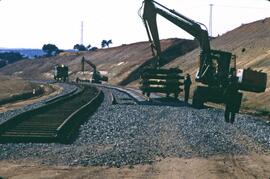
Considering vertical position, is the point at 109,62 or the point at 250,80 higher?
the point at 250,80

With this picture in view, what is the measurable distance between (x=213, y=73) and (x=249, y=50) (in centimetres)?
4069

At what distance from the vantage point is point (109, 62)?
115125 mm

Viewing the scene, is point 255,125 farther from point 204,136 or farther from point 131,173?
point 131,173

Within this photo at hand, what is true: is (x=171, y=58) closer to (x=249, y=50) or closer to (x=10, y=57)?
(x=249, y=50)

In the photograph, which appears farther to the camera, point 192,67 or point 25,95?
point 192,67

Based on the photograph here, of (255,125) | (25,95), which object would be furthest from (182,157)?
(25,95)

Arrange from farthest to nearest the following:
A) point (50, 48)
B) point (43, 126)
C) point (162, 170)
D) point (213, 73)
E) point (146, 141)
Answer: point (50, 48)
point (213, 73)
point (43, 126)
point (146, 141)
point (162, 170)

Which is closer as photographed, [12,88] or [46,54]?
[12,88]

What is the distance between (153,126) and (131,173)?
8.49 m

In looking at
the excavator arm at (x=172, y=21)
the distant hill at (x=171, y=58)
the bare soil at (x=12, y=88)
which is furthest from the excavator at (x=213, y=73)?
the bare soil at (x=12, y=88)

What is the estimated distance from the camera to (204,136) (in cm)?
1805

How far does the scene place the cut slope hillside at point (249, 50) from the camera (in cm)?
3561

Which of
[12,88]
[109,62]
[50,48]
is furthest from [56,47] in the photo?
[12,88]

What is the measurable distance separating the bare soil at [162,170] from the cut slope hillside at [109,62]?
6782 cm
